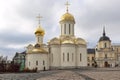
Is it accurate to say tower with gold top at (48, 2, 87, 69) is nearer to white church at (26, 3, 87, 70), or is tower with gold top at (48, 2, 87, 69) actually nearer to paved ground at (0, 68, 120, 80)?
white church at (26, 3, 87, 70)

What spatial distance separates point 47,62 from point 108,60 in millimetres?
42391

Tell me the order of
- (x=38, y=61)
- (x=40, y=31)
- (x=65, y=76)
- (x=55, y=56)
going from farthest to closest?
(x=40, y=31)
(x=55, y=56)
(x=38, y=61)
(x=65, y=76)

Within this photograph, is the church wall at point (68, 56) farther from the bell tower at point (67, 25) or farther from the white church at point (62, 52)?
the bell tower at point (67, 25)

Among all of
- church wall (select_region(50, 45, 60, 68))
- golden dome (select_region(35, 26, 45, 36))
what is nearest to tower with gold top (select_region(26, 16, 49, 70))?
church wall (select_region(50, 45, 60, 68))

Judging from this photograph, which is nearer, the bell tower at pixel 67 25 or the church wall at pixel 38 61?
the church wall at pixel 38 61

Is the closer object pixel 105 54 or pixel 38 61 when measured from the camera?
pixel 38 61

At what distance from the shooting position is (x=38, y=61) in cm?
5862

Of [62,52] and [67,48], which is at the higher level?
[67,48]

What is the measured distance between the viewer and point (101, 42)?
3920 inches

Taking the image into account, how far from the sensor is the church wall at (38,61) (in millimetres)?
58531

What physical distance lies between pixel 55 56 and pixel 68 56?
316cm

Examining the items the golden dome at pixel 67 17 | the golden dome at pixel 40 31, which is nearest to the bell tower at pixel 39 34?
the golden dome at pixel 40 31

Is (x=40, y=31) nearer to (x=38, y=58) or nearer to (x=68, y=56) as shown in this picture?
(x=38, y=58)

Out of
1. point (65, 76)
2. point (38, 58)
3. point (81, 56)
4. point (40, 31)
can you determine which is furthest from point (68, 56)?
point (65, 76)
